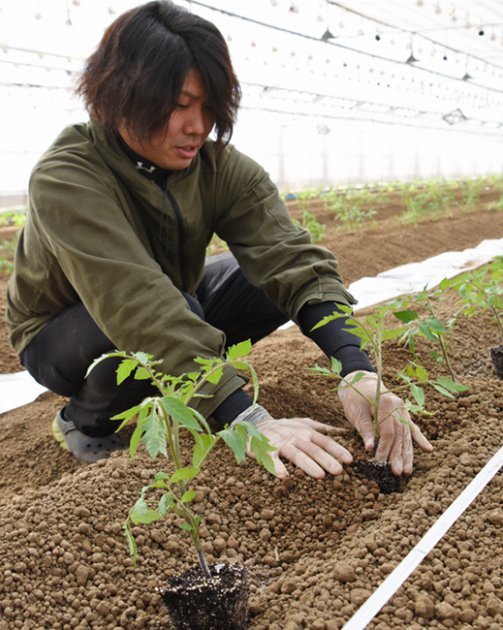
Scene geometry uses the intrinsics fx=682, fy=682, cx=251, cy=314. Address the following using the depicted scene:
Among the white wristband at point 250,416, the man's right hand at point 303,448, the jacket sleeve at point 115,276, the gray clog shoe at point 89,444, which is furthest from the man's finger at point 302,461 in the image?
the gray clog shoe at point 89,444

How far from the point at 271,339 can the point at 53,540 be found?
2384mm

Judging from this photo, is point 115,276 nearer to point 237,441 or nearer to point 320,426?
point 320,426

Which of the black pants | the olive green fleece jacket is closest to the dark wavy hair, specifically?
the olive green fleece jacket

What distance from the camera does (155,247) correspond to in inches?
88.2

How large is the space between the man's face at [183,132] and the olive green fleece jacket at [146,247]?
0.09 meters

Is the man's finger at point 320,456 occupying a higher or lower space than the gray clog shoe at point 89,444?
higher

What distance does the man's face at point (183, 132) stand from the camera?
190cm

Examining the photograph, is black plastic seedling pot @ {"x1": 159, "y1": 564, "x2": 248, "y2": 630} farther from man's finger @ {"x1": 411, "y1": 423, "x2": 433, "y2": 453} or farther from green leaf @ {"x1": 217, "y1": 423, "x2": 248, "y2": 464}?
man's finger @ {"x1": 411, "y1": 423, "x2": 433, "y2": 453}

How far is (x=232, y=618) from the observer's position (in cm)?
118

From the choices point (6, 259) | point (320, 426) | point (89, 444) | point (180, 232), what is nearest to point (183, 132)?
point (180, 232)

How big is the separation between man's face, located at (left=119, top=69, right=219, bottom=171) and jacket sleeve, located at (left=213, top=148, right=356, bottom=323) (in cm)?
30

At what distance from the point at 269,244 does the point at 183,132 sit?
506 mm

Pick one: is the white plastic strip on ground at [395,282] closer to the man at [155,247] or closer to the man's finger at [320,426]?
the man at [155,247]

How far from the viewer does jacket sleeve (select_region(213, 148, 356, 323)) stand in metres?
2.13
